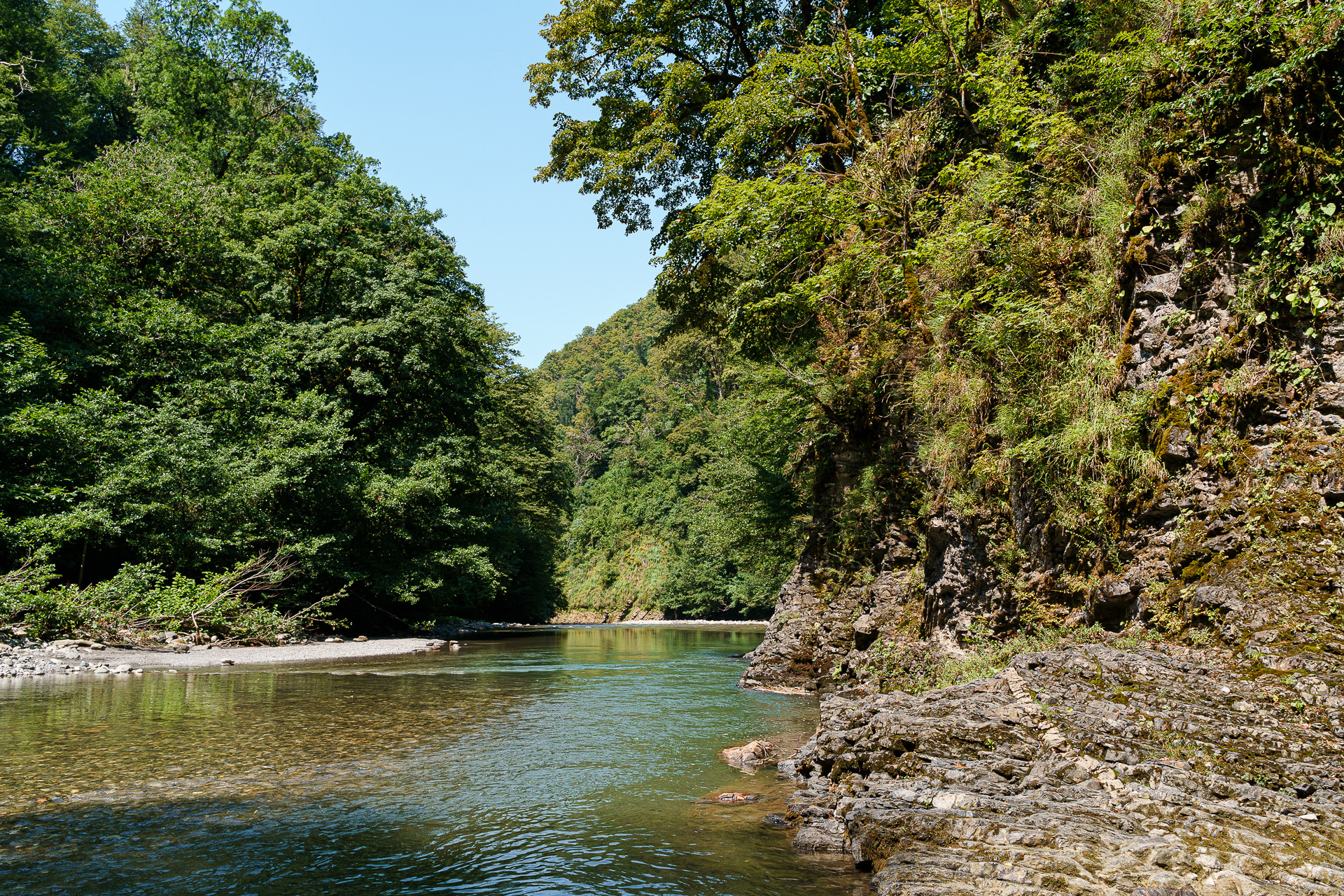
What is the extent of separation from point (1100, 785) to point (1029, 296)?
581cm

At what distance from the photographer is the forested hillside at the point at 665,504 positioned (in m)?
24.6

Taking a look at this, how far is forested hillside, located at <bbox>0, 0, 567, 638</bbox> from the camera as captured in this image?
1772 cm

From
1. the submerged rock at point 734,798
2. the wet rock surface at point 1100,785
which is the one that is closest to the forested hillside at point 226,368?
the submerged rock at point 734,798

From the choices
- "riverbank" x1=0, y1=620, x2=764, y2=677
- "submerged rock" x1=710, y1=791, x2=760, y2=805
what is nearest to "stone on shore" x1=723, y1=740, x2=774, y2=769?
"submerged rock" x1=710, y1=791, x2=760, y2=805

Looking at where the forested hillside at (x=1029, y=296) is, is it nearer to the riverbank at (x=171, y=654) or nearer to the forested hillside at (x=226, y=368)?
the riverbank at (x=171, y=654)

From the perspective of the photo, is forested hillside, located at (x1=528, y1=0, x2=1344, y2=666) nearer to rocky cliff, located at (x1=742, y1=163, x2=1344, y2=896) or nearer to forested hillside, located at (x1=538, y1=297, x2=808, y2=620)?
rocky cliff, located at (x1=742, y1=163, x2=1344, y2=896)

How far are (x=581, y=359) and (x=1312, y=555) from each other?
4270 inches

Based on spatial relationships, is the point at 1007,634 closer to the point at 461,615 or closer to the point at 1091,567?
the point at 1091,567

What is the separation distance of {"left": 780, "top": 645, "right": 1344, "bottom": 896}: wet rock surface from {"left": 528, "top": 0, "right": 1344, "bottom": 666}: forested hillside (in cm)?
75

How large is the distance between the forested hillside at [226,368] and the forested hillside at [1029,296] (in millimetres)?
12739

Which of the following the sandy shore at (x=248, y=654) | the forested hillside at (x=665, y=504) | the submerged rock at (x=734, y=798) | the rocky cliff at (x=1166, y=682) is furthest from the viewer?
the forested hillside at (x=665, y=504)

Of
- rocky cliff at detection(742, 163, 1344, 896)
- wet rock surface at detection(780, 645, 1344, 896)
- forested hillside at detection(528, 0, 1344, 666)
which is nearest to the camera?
wet rock surface at detection(780, 645, 1344, 896)

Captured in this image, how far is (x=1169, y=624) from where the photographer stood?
20.0 ft

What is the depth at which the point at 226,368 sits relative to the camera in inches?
909
